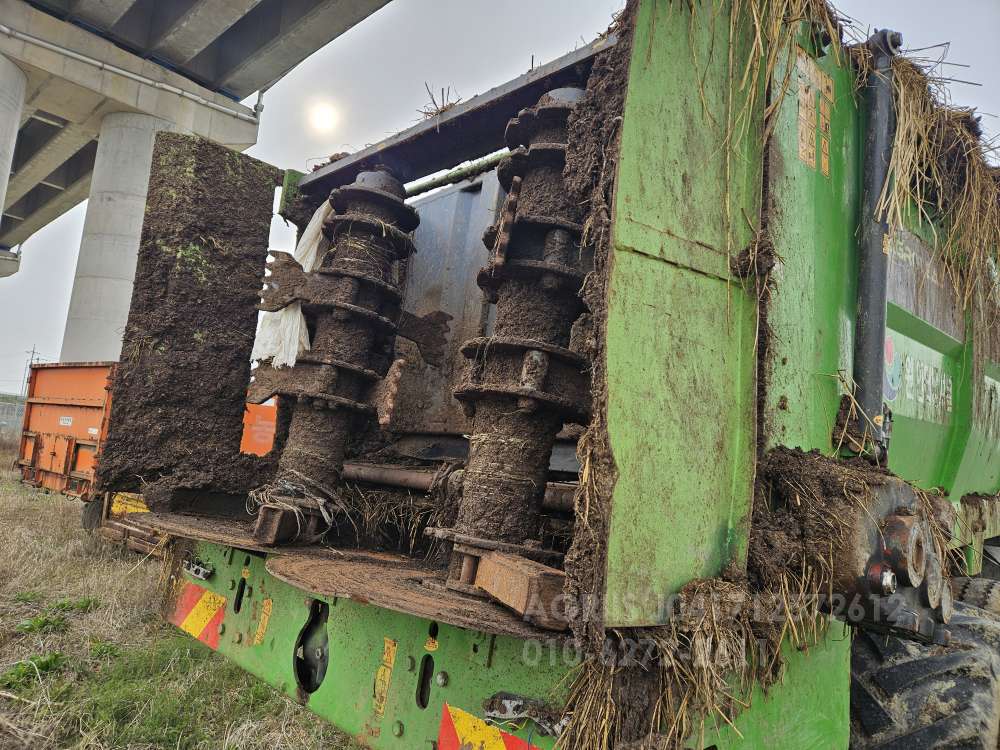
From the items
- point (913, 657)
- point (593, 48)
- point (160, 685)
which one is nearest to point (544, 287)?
point (593, 48)

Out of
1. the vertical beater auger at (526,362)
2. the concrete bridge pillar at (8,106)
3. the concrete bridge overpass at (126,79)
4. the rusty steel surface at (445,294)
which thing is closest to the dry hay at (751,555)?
the vertical beater auger at (526,362)

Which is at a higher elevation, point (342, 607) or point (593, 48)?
point (593, 48)

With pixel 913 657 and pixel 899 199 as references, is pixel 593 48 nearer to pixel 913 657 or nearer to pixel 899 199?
pixel 899 199

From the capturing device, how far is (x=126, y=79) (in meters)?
13.3

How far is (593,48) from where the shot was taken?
2225mm

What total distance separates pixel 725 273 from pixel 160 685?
110 inches

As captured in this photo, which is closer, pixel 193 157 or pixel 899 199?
pixel 899 199

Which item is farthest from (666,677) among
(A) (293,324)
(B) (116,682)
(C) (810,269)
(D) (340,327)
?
(B) (116,682)

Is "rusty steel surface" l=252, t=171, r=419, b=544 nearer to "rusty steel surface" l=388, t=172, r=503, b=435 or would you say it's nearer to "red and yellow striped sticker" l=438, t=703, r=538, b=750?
"rusty steel surface" l=388, t=172, r=503, b=435

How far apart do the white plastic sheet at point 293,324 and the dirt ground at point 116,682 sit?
1416 millimetres

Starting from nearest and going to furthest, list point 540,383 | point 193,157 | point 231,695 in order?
point 540,383
point 231,695
point 193,157

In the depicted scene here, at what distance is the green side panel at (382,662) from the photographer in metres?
1.63

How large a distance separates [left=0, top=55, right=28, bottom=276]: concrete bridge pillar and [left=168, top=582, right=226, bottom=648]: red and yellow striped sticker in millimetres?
13916

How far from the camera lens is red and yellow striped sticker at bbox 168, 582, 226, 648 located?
262cm
